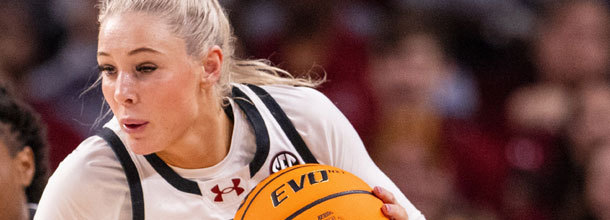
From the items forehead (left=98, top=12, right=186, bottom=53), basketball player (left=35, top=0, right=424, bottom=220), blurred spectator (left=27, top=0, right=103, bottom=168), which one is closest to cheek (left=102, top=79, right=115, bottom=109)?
basketball player (left=35, top=0, right=424, bottom=220)

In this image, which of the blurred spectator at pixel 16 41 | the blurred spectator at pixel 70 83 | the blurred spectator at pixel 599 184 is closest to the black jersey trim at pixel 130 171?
the blurred spectator at pixel 70 83

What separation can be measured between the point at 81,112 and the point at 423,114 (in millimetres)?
2000

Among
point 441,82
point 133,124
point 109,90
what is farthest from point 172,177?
point 441,82

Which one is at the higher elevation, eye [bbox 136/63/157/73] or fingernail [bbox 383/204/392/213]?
eye [bbox 136/63/157/73]

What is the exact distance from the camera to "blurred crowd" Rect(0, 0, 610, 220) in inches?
171

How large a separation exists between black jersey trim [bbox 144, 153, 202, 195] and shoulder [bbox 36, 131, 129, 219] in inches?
4.3

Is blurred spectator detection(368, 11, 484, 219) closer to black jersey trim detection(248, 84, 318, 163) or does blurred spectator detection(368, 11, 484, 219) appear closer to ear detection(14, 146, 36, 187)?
black jersey trim detection(248, 84, 318, 163)

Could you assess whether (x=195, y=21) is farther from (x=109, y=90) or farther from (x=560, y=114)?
(x=560, y=114)

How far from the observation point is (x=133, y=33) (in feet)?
7.68

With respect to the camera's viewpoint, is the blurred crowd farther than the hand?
Yes

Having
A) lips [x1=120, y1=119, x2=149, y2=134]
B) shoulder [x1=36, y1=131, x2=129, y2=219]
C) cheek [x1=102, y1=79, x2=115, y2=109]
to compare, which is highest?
cheek [x1=102, y1=79, x2=115, y2=109]

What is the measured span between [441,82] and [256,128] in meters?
2.27

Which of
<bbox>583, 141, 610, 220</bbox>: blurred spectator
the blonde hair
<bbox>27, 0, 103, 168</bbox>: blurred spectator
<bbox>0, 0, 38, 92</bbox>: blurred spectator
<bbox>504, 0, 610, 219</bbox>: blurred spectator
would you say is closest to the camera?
the blonde hair

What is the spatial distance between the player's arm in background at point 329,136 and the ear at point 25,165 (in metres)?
0.98
